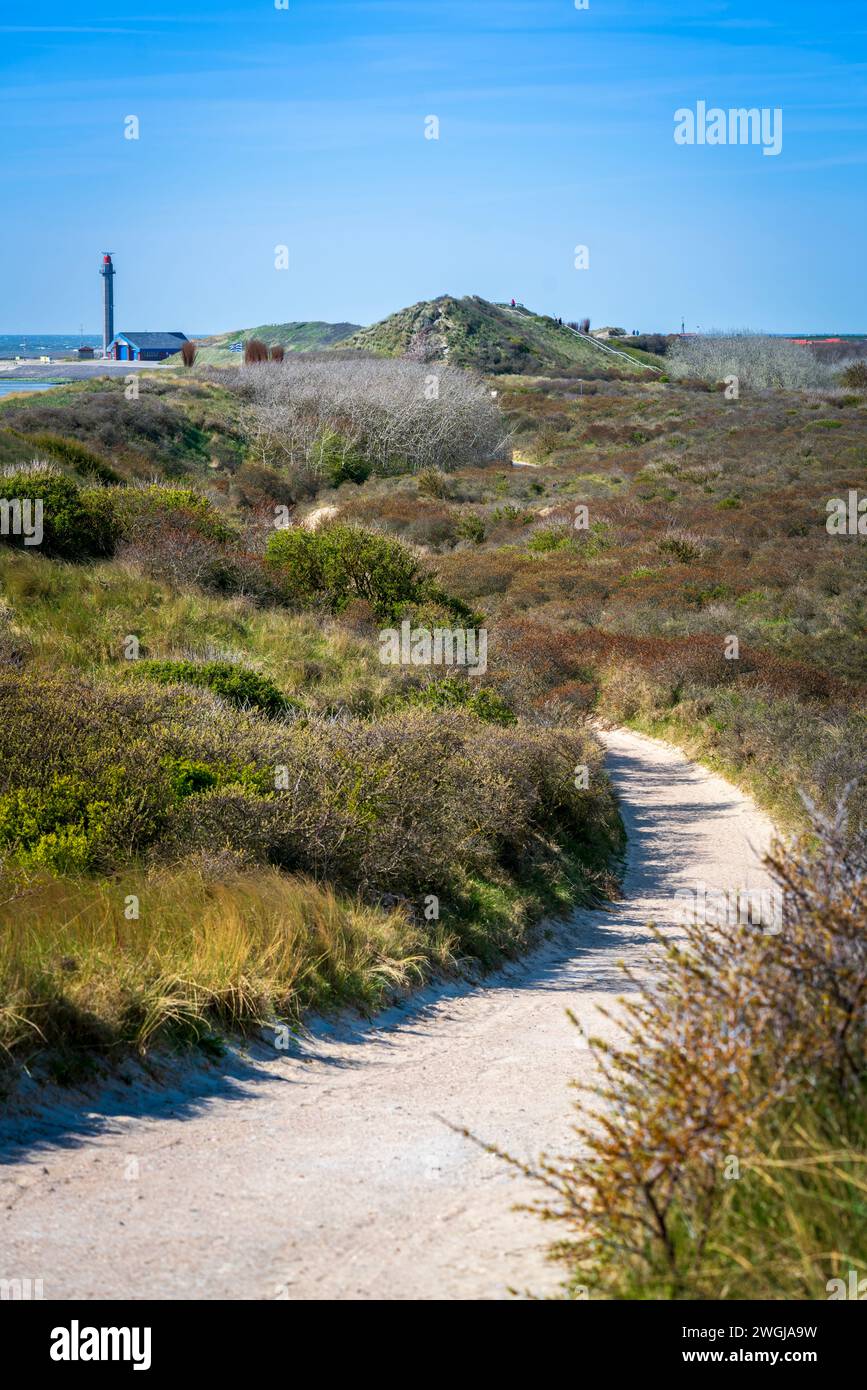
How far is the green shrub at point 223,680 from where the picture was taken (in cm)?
1248

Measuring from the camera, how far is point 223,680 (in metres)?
12.6

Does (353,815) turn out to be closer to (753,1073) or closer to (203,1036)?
(203,1036)

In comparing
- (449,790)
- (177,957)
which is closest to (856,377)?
(449,790)

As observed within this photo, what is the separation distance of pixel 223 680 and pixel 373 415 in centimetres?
4182

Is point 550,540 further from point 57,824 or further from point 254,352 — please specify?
point 254,352

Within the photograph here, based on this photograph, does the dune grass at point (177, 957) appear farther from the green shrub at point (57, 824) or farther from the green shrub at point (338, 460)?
the green shrub at point (338, 460)

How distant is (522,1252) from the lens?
13.1ft

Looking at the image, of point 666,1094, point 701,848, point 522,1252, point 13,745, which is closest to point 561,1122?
point 522,1252

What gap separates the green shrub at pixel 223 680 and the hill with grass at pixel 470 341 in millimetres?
85667

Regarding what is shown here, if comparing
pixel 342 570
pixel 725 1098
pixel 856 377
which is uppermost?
pixel 856 377

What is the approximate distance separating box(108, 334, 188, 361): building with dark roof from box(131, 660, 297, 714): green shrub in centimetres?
9091

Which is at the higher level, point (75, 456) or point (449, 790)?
point (75, 456)

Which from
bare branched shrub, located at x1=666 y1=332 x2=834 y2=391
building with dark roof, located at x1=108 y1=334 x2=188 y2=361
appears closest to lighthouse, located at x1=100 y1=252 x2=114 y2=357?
building with dark roof, located at x1=108 y1=334 x2=188 y2=361

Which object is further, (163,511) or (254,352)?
(254,352)
